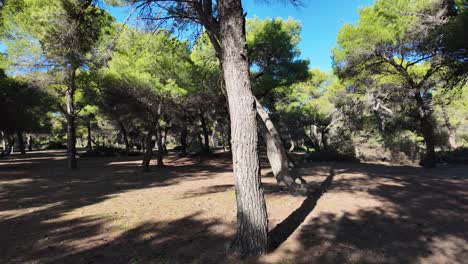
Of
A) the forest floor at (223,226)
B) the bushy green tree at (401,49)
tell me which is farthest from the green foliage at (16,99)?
the bushy green tree at (401,49)

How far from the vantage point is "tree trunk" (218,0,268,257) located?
2699mm

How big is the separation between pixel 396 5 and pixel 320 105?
8.13 metres

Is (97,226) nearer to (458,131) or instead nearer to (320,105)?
(320,105)

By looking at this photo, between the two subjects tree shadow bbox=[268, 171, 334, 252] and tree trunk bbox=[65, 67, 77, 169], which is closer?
tree shadow bbox=[268, 171, 334, 252]

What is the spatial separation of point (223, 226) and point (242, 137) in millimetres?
1775

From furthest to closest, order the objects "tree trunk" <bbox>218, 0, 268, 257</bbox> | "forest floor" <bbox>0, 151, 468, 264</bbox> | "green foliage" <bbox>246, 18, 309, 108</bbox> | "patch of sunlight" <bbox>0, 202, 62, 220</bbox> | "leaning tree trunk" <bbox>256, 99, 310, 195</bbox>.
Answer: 1. "green foliage" <bbox>246, 18, 309, 108</bbox>
2. "leaning tree trunk" <bbox>256, 99, 310, 195</bbox>
3. "patch of sunlight" <bbox>0, 202, 62, 220</bbox>
4. "forest floor" <bbox>0, 151, 468, 264</bbox>
5. "tree trunk" <bbox>218, 0, 268, 257</bbox>

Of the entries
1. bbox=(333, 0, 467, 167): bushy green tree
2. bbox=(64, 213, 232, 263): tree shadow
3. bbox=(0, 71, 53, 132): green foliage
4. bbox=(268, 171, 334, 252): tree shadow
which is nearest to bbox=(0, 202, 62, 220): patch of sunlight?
bbox=(64, 213, 232, 263): tree shadow

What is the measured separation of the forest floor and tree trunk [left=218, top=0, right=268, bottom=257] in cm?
28

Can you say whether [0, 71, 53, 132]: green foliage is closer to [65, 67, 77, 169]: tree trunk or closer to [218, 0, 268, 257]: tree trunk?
[65, 67, 77, 169]: tree trunk

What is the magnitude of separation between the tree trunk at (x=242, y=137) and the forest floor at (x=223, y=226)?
0.91 ft

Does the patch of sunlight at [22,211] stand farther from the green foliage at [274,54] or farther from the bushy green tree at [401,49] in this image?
the bushy green tree at [401,49]

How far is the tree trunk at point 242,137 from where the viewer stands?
270cm

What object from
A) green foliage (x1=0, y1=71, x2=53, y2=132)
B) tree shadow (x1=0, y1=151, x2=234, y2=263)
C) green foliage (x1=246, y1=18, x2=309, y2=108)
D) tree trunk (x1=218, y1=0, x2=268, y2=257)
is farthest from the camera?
green foliage (x1=0, y1=71, x2=53, y2=132)

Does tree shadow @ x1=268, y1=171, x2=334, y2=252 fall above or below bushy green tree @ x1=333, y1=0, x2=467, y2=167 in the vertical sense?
below
